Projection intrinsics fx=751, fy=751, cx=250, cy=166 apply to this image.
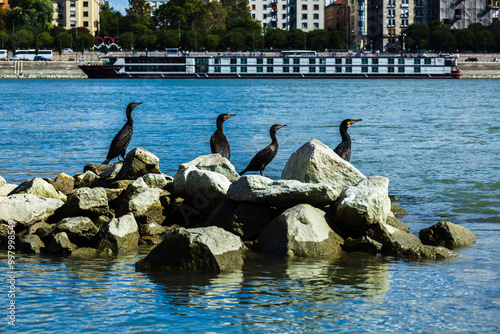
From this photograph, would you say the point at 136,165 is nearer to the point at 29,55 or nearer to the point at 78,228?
the point at 78,228

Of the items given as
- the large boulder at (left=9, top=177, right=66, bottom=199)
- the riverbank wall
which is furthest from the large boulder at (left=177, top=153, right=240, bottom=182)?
the riverbank wall

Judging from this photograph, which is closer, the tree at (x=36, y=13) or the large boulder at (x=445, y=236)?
the large boulder at (x=445, y=236)

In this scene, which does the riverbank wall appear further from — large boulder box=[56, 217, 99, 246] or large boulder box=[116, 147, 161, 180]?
large boulder box=[56, 217, 99, 246]

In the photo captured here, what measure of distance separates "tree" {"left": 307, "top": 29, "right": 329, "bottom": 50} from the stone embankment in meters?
122

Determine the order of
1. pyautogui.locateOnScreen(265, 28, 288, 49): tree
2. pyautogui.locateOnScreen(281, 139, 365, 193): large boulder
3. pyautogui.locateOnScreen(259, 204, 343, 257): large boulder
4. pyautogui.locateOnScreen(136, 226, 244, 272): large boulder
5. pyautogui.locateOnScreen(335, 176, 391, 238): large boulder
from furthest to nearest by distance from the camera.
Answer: pyautogui.locateOnScreen(265, 28, 288, 49): tree
pyautogui.locateOnScreen(281, 139, 365, 193): large boulder
pyautogui.locateOnScreen(335, 176, 391, 238): large boulder
pyautogui.locateOnScreen(259, 204, 343, 257): large boulder
pyautogui.locateOnScreen(136, 226, 244, 272): large boulder

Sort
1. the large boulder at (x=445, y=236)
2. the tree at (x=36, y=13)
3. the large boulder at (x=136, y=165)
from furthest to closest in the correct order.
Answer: the tree at (x=36, y=13) < the large boulder at (x=136, y=165) < the large boulder at (x=445, y=236)

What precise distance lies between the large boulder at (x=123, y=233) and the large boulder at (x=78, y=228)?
30 cm

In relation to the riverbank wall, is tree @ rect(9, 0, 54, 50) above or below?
above

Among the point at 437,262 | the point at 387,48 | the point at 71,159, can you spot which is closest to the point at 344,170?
the point at 437,262

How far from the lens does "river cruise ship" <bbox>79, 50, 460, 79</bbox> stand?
10831 cm

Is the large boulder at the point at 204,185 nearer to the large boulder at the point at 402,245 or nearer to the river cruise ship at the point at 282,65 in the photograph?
the large boulder at the point at 402,245

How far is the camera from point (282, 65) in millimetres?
109562

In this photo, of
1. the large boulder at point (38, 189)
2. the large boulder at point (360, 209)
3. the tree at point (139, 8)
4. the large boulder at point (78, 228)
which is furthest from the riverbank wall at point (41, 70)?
the large boulder at point (360, 209)

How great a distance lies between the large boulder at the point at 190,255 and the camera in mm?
8414
